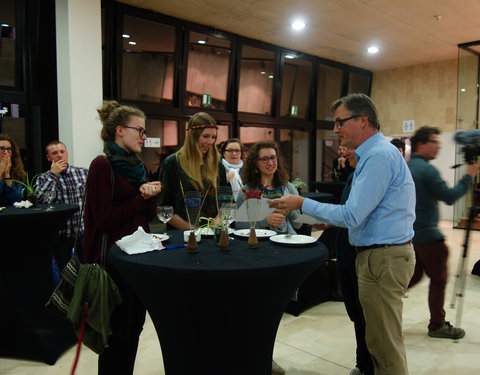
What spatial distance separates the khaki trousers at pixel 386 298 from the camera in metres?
1.98

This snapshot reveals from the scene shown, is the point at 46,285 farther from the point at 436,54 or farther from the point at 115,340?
the point at 436,54

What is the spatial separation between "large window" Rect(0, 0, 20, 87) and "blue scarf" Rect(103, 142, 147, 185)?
11.9ft

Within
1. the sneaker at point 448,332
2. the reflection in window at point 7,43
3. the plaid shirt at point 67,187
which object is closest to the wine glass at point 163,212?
the plaid shirt at point 67,187

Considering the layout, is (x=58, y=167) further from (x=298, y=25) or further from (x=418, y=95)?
(x=418, y=95)

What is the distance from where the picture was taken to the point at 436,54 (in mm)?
8695

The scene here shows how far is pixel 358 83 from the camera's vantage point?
10.1 meters

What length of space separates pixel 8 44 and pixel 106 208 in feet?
13.1

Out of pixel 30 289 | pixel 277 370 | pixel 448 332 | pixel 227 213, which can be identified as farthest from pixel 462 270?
pixel 30 289

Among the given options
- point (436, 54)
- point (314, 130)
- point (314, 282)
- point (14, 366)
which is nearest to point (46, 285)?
point (14, 366)

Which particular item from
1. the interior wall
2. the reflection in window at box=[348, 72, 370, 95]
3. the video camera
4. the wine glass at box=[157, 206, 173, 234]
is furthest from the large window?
the interior wall

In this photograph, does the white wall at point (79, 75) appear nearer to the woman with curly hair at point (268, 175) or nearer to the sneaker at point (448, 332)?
the woman with curly hair at point (268, 175)

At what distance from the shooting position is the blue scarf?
2090 millimetres

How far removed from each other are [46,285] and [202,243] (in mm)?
1711

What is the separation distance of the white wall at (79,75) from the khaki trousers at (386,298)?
394 centimetres
